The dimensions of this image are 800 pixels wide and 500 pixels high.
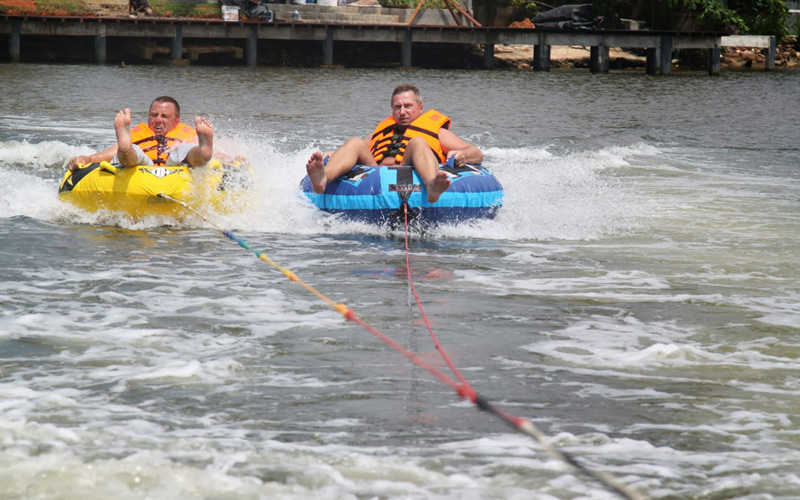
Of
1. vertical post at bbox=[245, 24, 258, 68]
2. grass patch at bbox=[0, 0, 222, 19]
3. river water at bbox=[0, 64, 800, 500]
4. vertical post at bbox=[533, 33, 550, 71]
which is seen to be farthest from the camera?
vertical post at bbox=[533, 33, 550, 71]

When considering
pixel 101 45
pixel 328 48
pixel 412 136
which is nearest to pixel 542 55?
pixel 328 48

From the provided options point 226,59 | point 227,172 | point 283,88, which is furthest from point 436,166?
point 226,59

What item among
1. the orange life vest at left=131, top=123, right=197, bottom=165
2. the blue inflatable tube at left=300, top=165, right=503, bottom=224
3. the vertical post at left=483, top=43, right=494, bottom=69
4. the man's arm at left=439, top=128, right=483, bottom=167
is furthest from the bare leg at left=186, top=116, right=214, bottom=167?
the vertical post at left=483, top=43, right=494, bottom=69

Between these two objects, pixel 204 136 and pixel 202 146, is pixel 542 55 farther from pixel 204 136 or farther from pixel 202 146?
pixel 204 136

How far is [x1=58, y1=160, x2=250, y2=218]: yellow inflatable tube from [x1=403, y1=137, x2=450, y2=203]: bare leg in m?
1.49

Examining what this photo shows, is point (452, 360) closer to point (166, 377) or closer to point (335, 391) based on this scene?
point (335, 391)

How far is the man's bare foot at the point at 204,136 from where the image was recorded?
7336mm

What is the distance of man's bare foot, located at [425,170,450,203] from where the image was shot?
7.03m

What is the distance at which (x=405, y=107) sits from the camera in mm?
7855

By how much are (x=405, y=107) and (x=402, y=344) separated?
3540 millimetres

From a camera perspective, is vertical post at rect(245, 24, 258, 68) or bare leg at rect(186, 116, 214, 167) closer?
bare leg at rect(186, 116, 214, 167)

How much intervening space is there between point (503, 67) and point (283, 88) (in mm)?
11984

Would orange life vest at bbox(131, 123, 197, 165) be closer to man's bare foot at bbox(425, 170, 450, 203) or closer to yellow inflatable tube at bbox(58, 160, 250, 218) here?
yellow inflatable tube at bbox(58, 160, 250, 218)

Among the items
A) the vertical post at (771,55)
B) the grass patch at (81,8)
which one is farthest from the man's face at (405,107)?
the vertical post at (771,55)
